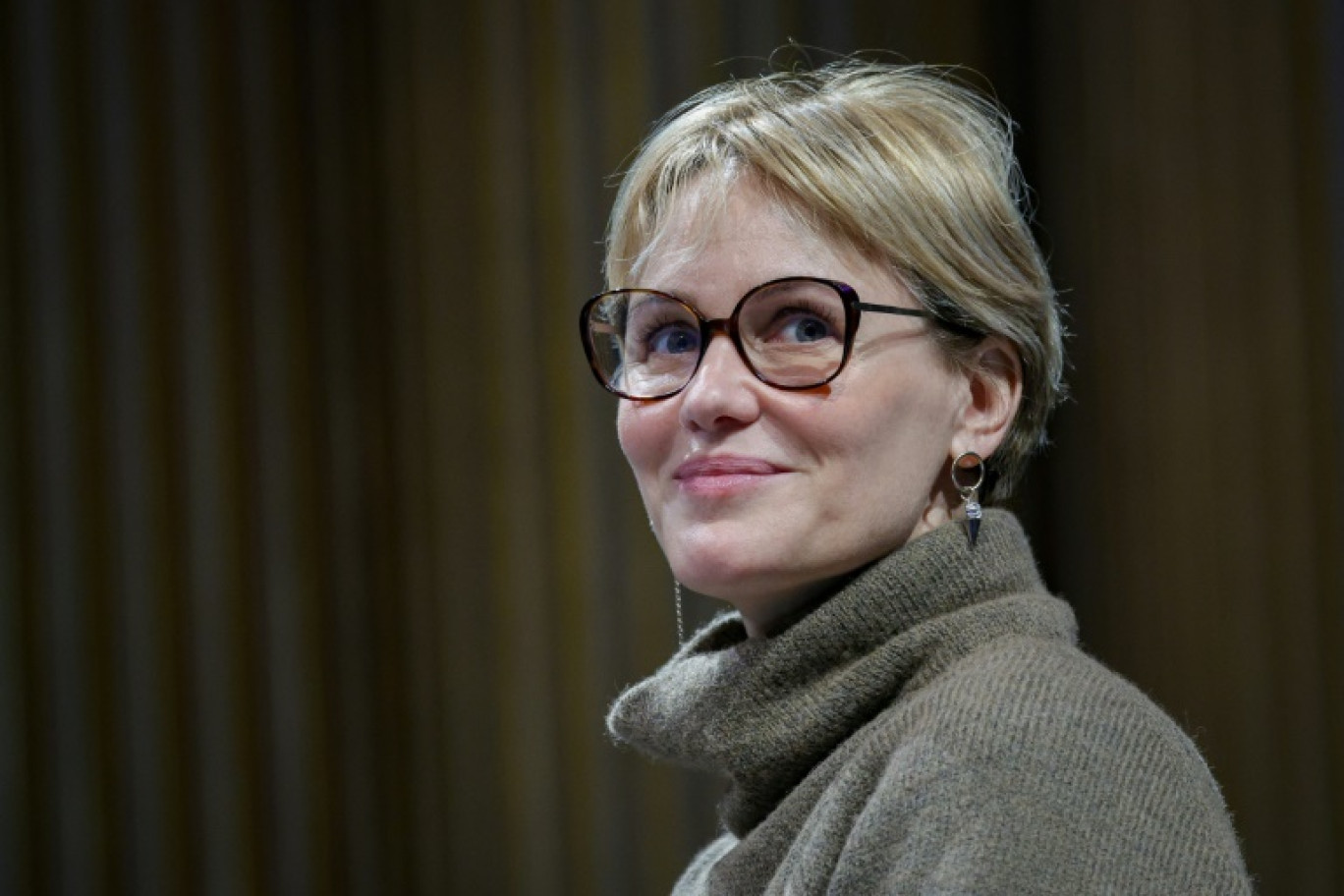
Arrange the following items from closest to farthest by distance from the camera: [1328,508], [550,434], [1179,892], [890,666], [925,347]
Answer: [1179,892] → [890,666] → [925,347] → [1328,508] → [550,434]

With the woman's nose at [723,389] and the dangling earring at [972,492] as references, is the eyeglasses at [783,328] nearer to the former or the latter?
the woman's nose at [723,389]

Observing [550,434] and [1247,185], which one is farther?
[550,434]

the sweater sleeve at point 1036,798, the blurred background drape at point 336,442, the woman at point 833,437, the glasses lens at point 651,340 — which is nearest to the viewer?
the sweater sleeve at point 1036,798

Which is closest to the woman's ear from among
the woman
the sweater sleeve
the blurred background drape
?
the woman

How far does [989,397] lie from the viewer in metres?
1.19

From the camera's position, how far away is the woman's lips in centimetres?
109

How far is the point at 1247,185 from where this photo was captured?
6.62 feet

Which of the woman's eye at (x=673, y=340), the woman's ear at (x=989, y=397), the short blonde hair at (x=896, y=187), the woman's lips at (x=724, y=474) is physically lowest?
the woman's lips at (x=724, y=474)

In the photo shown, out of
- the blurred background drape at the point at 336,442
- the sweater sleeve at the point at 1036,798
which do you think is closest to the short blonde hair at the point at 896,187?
the sweater sleeve at the point at 1036,798

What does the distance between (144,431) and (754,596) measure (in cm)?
171

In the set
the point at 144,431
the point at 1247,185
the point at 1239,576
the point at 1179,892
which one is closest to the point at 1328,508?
the point at 1239,576

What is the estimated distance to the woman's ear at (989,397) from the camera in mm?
1170

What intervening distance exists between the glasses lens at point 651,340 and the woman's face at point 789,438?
0.10ft

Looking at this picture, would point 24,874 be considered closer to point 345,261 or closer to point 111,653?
point 111,653
